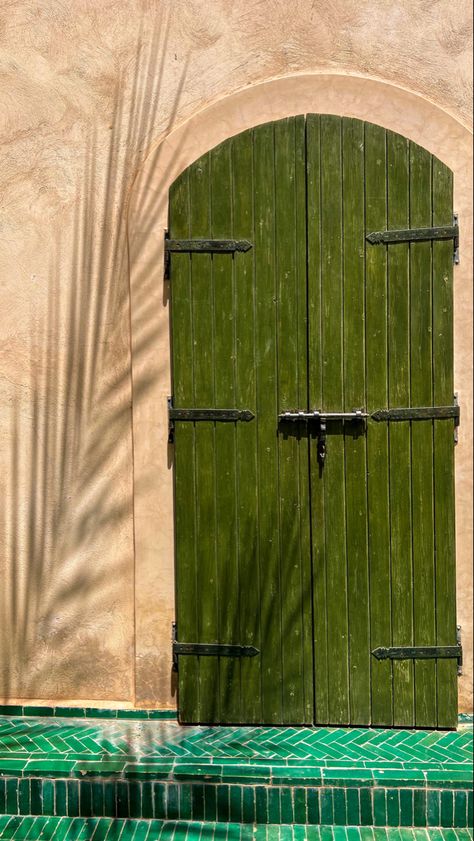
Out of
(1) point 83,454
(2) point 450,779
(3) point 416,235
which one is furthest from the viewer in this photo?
(1) point 83,454

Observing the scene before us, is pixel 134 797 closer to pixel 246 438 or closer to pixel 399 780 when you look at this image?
pixel 399 780

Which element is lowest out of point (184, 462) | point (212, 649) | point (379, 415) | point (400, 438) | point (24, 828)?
point (24, 828)

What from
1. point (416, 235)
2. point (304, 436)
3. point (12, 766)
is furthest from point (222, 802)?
point (416, 235)

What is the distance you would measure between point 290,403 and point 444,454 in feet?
2.50

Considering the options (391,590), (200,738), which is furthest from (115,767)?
(391,590)

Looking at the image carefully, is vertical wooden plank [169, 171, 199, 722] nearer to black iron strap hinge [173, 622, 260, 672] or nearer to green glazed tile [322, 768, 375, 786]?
black iron strap hinge [173, 622, 260, 672]

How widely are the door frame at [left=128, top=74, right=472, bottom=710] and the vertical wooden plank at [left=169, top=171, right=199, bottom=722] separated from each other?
7cm

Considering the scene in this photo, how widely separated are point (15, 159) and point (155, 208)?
0.76m

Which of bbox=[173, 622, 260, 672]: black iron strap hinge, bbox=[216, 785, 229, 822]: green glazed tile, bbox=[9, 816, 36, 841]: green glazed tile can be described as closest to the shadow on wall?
bbox=[173, 622, 260, 672]: black iron strap hinge

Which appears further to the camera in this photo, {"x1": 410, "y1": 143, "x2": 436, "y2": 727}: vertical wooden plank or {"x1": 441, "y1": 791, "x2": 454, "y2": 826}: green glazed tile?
{"x1": 410, "y1": 143, "x2": 436, "y2": 727}: vertical wooden plank

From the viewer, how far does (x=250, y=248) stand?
384 cm

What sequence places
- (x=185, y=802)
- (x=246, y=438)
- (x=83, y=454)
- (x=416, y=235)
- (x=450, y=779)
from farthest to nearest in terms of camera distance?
(x=83, y=454) → (x=246, y=438) → (x=416, y=235) → (x=185, y=802) → (x=450, y=779)

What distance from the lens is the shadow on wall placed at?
3957mm

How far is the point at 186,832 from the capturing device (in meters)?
3.47
